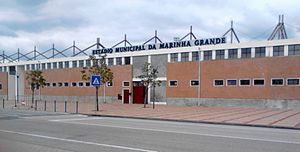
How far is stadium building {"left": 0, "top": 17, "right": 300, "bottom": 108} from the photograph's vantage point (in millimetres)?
30984

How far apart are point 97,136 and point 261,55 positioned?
24.8m

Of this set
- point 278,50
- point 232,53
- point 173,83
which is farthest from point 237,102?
point 173,83

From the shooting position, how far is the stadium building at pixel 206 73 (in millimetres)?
30984

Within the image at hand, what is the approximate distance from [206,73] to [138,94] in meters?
10.1

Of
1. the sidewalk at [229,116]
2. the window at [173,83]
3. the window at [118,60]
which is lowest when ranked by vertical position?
the sidewalk at [229,116]

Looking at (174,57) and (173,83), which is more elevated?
(174,57)

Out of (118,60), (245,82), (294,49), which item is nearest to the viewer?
(294,49)

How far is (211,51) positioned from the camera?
1401 inches

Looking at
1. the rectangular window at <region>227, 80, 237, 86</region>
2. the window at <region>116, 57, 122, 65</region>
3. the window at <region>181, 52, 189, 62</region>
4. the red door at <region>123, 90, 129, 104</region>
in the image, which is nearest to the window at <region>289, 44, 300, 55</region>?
the rectangular window at <region>227, 80, 237, 86</region>

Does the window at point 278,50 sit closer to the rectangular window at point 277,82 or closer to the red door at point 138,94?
the rectangular window at point 277,82

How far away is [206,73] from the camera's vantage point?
35.4 metres

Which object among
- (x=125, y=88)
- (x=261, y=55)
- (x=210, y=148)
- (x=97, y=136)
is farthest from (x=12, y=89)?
(x=210, y=148)

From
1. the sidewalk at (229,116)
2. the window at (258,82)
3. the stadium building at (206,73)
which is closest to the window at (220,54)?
the stadium building at (206,73)

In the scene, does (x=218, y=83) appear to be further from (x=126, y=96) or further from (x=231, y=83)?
(x=126, y=96)
